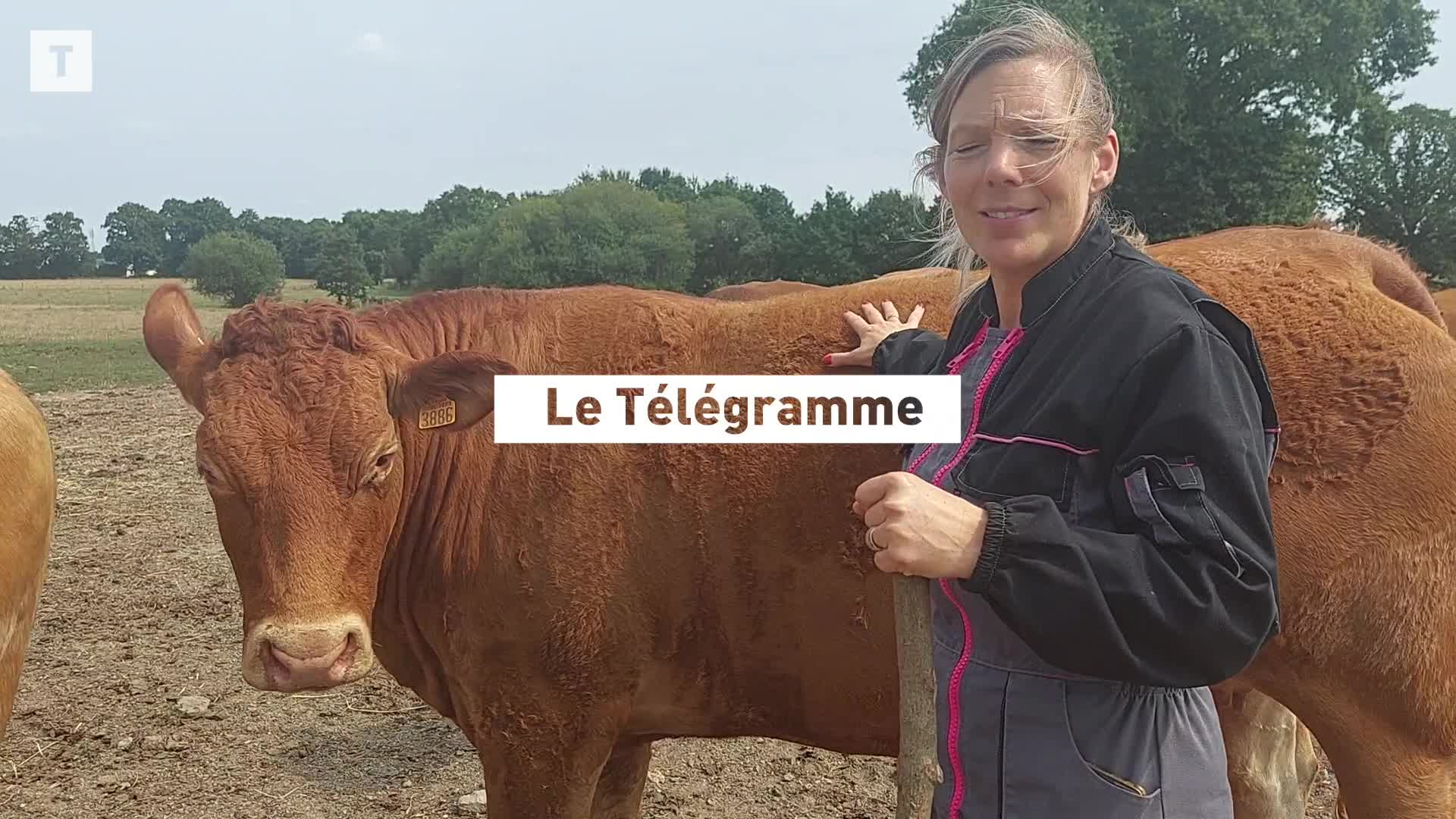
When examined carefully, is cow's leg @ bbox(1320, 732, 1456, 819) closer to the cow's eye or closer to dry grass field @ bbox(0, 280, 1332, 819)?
dry grass field @ bbox(0, 280, 1332, 819)

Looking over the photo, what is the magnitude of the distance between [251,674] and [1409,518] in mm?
3142

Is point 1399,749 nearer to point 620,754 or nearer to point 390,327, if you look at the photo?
point 620,754

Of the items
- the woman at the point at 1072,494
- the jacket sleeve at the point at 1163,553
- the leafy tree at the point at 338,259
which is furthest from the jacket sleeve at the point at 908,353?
the leafy tree at the point at 338,259

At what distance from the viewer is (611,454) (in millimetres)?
2967

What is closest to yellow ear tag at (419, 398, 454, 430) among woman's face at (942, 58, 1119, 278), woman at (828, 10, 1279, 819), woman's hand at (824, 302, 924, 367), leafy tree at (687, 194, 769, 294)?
woman's hand at (824, 302, 924, 367)

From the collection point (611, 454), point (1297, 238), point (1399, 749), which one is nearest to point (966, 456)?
point (611, 454)

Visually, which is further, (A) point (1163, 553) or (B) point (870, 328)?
(B) point (870, 328)

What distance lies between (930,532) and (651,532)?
1746mm

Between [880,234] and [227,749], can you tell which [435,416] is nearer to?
[227,749]

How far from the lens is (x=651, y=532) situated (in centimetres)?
293

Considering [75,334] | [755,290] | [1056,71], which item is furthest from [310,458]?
[75,334]

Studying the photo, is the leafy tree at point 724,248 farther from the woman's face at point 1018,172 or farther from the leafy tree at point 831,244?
the woman's face at point 1018,172

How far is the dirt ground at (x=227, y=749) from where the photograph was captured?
4.60 m

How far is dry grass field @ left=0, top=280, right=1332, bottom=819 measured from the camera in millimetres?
4598
